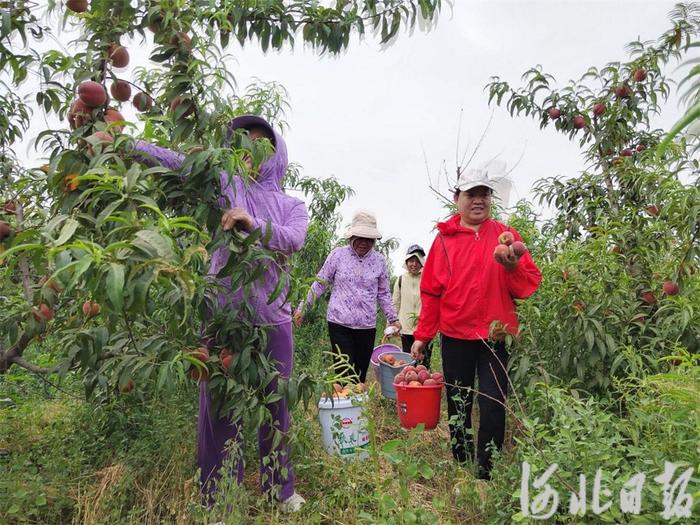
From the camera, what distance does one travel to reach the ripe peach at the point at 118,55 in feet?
5.54

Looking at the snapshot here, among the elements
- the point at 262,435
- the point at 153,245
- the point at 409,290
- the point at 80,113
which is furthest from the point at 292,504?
the point at 409,290

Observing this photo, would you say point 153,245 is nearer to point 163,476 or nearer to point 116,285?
point 116,285

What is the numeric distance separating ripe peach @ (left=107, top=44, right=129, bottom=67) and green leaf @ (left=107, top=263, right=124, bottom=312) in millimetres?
1012

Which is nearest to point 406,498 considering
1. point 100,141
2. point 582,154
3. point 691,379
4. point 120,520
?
point 691,379

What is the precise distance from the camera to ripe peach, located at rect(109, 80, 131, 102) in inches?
70.6

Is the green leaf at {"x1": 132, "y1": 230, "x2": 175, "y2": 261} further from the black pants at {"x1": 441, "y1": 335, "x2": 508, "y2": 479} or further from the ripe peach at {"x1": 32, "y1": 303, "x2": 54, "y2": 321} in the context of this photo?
the black pants at {"x1": 441, "y1": 335, "x2": 508, "y2": 479}

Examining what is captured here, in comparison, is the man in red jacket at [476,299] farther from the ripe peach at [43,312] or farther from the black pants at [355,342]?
the ripe peach at [43,312]

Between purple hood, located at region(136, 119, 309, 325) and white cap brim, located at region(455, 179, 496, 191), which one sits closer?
purple hood, located at region(136, 119, 309, 325)

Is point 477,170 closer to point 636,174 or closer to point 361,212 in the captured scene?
point 636,174

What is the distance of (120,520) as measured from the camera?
1813mm

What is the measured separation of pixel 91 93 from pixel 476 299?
172 centimetres

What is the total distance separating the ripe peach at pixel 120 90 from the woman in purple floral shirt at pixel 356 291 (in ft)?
6.69

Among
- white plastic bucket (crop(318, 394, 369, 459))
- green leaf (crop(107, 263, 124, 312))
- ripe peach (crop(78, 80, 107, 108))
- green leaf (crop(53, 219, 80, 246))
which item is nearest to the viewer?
green leaf (crop(107, 263, 124, 312))

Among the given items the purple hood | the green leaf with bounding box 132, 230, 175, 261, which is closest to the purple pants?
the purple hood
